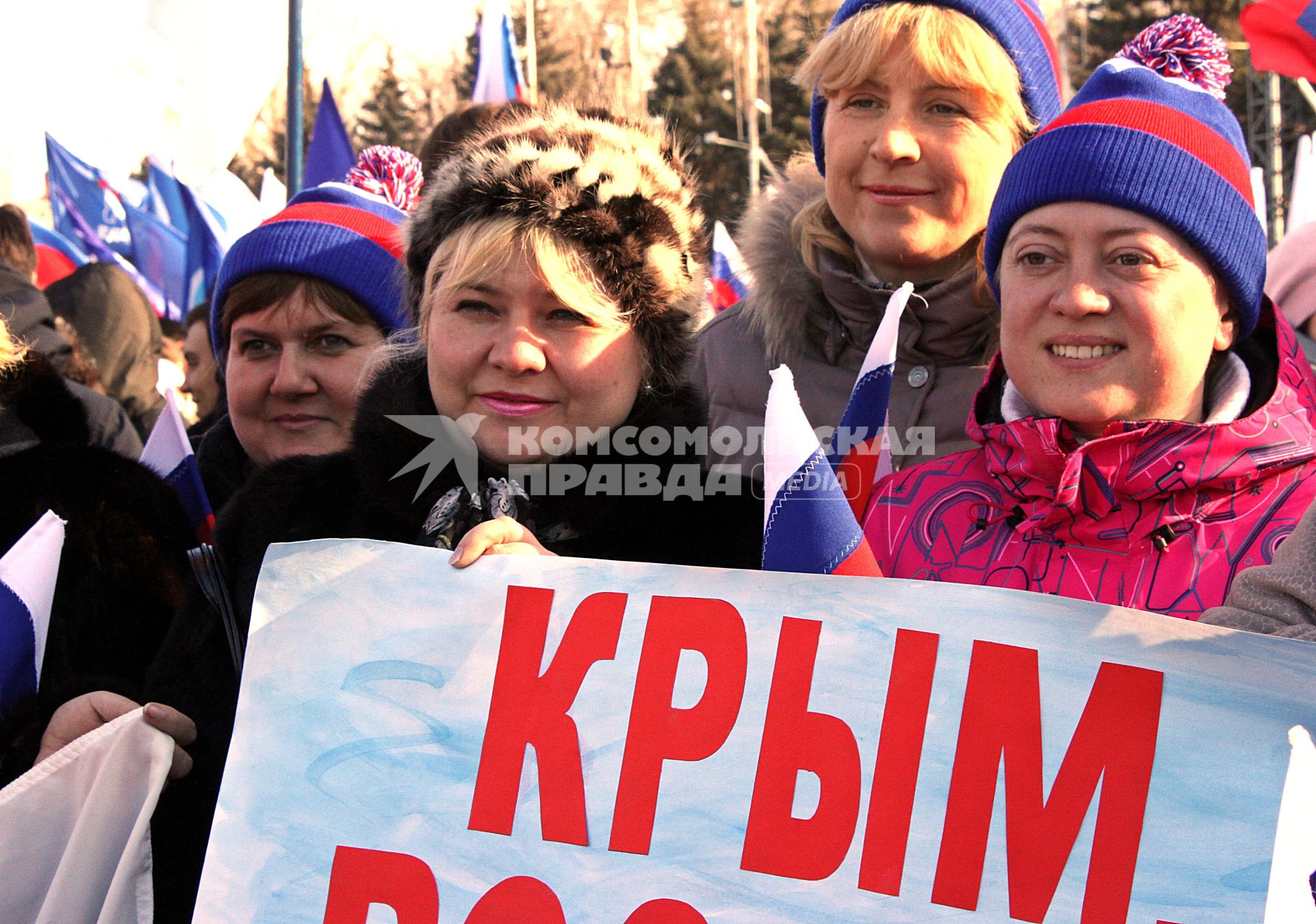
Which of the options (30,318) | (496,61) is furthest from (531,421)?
(496,61)

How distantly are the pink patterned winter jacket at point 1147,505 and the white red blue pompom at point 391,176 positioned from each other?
5.95 ft

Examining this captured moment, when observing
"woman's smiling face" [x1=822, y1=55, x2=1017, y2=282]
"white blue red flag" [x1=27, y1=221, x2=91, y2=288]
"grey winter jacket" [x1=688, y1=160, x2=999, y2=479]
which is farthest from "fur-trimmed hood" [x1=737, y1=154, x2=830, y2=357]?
"white blue red flag" [x1=27, y1=221, x2=91, y2=288]

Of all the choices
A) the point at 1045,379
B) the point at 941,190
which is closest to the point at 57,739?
the point at 1045,379

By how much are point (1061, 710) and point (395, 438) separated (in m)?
1.10

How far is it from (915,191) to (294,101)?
4.32 metres

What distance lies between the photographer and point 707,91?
33.9 m

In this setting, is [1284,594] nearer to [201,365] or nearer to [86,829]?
[86,829]

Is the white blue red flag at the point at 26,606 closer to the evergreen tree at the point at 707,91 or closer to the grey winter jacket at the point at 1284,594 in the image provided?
the grey winter jacket at the point at 1284,594

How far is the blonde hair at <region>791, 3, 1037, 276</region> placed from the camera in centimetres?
244

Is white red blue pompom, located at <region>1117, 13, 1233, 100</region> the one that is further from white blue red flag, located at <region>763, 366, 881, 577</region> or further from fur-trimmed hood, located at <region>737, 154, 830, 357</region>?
white blue red flag, located at <region>763, 366, 881, 577</region>

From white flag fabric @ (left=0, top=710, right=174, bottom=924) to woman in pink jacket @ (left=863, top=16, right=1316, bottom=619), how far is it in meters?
1.14

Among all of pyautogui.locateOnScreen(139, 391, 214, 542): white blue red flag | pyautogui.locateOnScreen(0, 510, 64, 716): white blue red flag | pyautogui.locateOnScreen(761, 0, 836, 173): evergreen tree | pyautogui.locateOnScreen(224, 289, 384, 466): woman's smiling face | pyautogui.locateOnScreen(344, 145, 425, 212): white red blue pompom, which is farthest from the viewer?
pyautogui.locateOnScreen(761, 0, 836, 173): evergreen tree

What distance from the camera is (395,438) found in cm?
204

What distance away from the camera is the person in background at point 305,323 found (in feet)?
9.05
